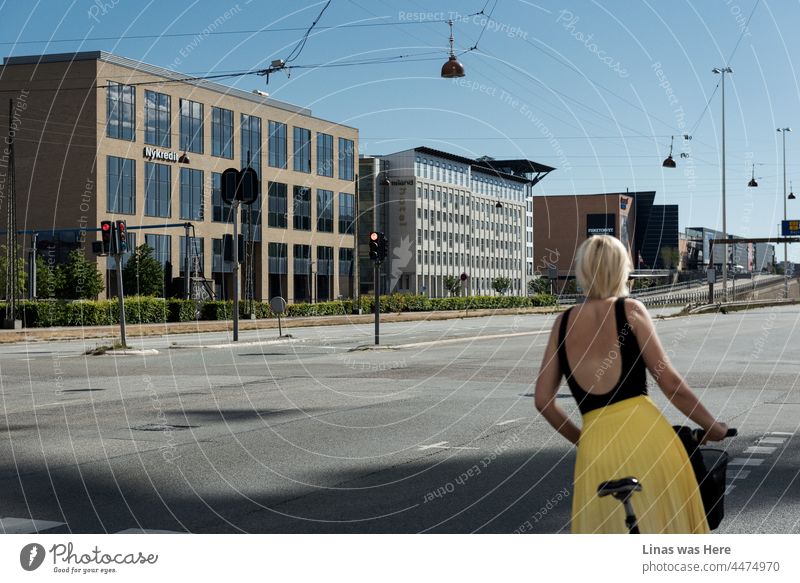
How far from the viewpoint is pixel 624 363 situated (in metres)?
4.05

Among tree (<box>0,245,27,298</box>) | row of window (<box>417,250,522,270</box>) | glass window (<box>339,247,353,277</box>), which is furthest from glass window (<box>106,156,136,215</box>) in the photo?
row of window (<box>417,250,522,270</box>)

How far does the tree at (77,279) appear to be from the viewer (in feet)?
192

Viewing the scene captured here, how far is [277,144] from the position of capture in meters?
77.8

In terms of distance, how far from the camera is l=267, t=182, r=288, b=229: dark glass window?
77.2 m

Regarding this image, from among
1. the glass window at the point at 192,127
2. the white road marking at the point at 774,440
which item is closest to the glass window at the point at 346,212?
the glass window at the point at 192,127

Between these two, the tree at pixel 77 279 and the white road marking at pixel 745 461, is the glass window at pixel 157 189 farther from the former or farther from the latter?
the white road marking at pixel 745 461

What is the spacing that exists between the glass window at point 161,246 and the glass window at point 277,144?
40.3 ft

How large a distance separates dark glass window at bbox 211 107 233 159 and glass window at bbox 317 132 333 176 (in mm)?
10241

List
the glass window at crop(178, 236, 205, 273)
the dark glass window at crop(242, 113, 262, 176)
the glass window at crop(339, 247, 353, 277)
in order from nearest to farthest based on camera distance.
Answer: the glass window at crop(178, 236, 205, 273) < the dark glass window at crop(242, 113, 262, 176) < the glass window at crop(339, 247, 353, 277)

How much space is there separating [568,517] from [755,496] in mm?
1677

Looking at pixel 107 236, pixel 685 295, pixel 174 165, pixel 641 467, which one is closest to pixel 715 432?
pixel 641 467

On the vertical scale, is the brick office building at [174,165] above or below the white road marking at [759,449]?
above

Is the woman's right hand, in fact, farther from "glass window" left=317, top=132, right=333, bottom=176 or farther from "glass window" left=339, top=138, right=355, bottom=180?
"glass window" left=317, top=132, right=333, bottom=176

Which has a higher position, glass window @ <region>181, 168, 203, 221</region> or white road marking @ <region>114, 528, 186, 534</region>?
glass window @ <region>181, 168, 203, 221</region>
